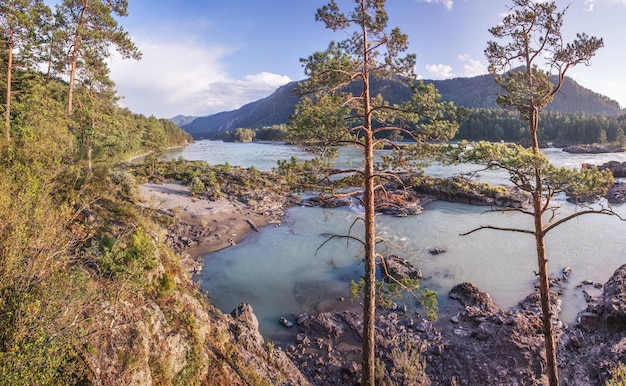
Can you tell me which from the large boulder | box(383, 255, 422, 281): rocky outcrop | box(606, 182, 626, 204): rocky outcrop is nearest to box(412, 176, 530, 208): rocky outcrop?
box(606, 182, 626, 204): rocky outcrop

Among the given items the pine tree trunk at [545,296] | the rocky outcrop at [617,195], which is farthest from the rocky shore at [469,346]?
the rocky outcrop at [617,195]

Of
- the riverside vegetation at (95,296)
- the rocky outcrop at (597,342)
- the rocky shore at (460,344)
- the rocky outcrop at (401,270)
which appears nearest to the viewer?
the riverside vegetation at (95,296)

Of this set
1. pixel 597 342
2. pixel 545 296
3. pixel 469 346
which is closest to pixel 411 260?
pixel 469 346

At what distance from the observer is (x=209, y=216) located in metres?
25.0

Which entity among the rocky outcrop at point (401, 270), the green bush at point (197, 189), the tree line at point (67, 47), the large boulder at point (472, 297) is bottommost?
the large boulder at point (472, 297)

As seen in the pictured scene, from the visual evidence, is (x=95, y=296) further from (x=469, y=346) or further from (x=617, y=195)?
(x=617, y=195)

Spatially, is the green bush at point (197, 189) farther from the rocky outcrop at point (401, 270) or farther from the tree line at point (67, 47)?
the rocky outcrop at point (401, 270)

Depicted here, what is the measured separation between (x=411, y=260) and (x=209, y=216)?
14324 mm

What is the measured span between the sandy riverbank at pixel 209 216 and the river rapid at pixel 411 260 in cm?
115

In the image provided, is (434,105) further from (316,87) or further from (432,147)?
(316,87)

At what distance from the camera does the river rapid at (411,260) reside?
15227 millimetres

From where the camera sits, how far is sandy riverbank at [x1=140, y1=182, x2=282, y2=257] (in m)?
21.4

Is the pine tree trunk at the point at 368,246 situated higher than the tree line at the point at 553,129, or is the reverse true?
the tree line at the point at 553,129

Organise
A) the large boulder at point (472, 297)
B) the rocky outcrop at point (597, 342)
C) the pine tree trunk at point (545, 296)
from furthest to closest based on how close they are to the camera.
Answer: the large boulder at point (472, 297) < the rocky outcrop at point (597, 342) < the pine tree trunk at point (545, 296)
